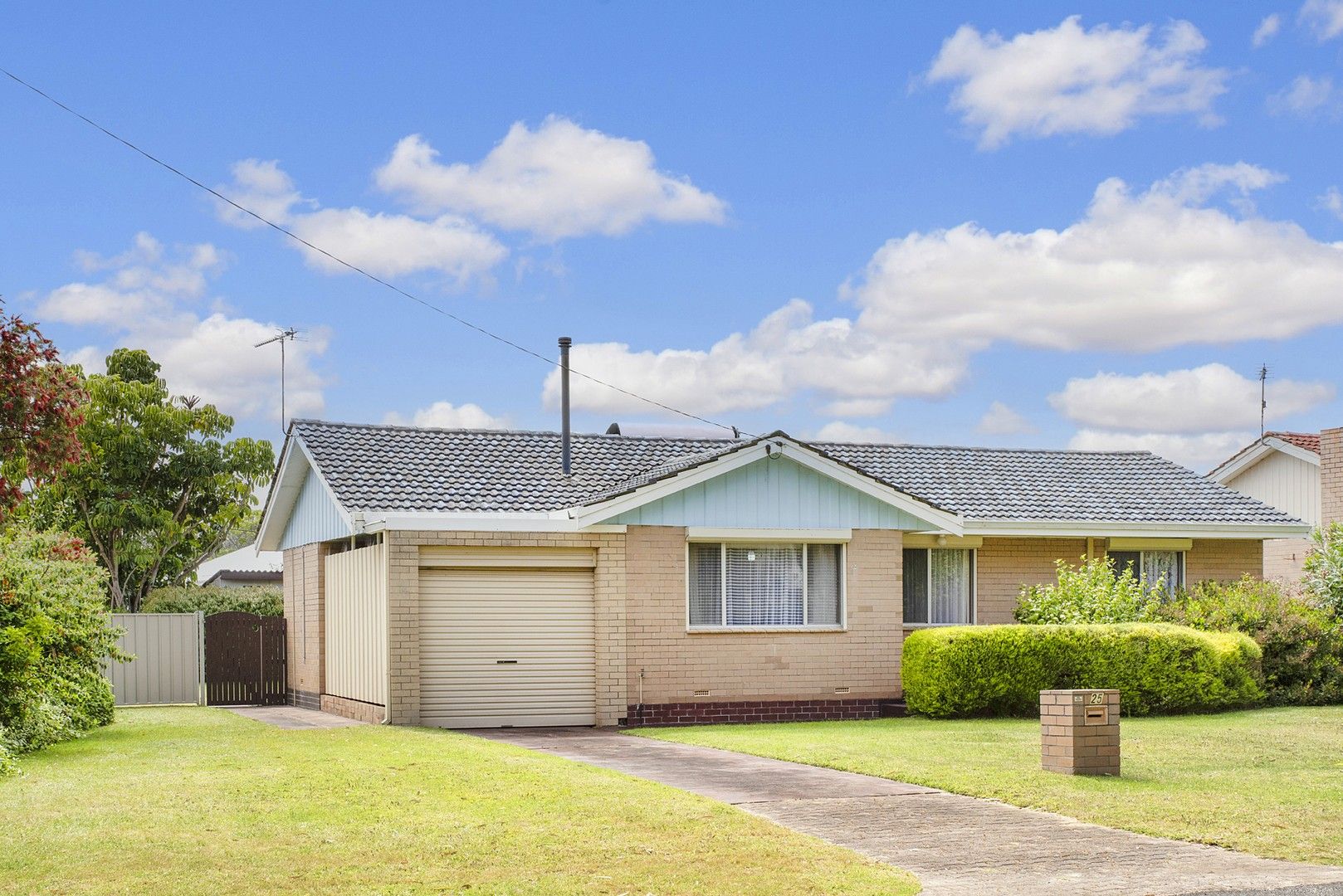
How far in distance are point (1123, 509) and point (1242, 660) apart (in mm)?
4472

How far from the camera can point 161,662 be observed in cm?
2752

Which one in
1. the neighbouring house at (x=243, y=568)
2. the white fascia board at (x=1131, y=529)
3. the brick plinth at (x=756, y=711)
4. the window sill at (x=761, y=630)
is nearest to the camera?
the brick plinth at (x=756, y=711)

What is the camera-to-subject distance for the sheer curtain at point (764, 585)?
72.1 ft

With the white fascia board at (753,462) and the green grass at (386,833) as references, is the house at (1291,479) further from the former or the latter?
the green grass at (386,833)

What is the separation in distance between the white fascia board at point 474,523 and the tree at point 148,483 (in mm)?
20815

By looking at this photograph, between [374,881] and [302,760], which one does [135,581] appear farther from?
[374,881]

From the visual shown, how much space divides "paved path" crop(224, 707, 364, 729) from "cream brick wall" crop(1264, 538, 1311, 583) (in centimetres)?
2063

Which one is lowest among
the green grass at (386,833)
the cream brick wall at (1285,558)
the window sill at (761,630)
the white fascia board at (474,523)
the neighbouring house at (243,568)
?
the neighbouring house at (243,568)

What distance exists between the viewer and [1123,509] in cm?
2592

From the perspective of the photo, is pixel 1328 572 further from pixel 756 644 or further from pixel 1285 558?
pixel 756 644

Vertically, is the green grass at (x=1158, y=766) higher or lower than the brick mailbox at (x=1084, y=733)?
lower

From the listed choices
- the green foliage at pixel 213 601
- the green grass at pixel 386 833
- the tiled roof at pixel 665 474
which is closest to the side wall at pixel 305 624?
the tiled roof at pixel 665 474

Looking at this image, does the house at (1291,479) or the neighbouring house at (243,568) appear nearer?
the house at (1291,479)

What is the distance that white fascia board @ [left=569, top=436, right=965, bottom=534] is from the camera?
20.8 meters
